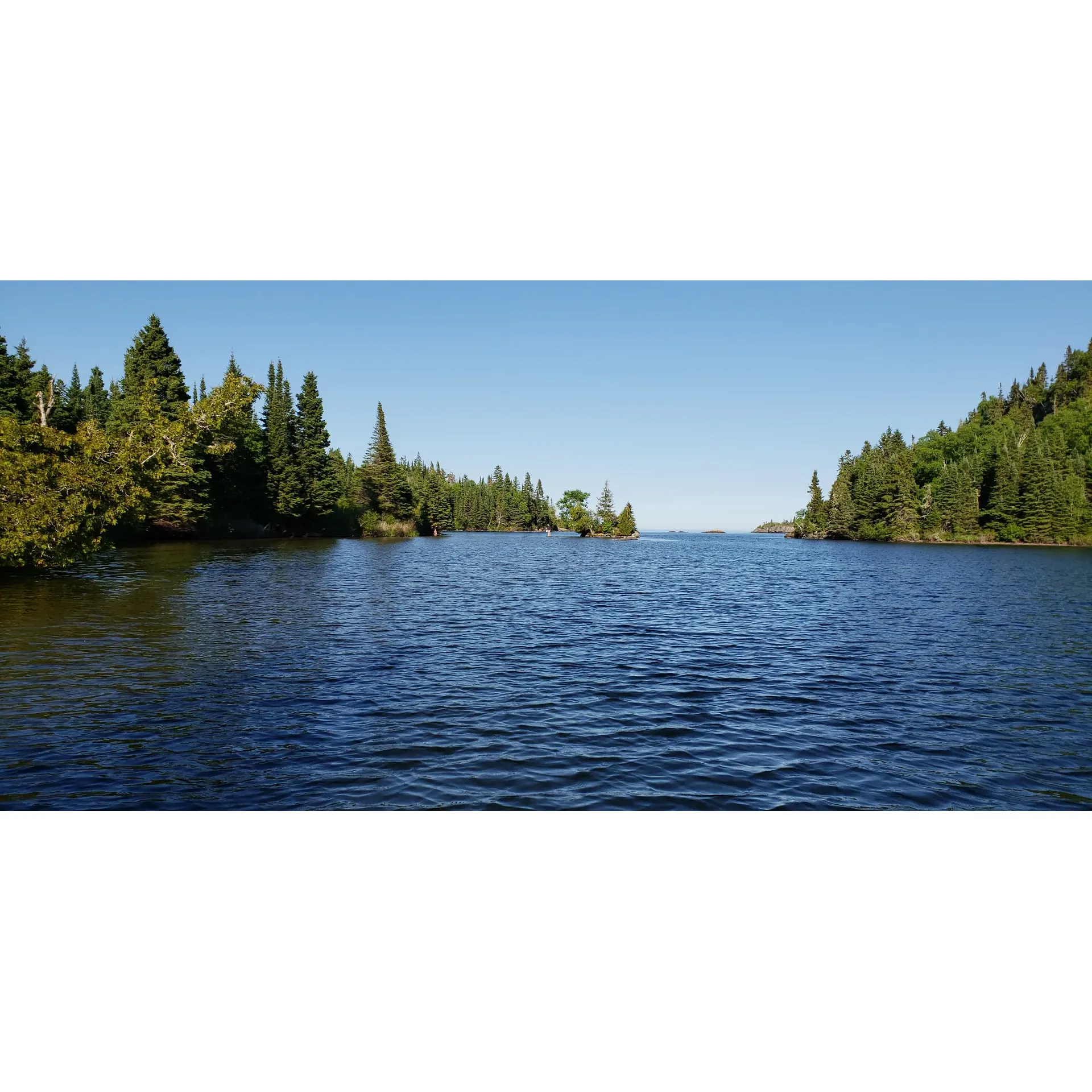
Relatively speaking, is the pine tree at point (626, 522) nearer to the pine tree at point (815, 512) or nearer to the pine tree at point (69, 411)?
the pine tree at point (815, 512)

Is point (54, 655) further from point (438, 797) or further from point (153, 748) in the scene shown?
point (438, 797)

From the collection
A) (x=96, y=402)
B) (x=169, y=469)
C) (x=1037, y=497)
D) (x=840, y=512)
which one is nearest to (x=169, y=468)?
(x=169, y=469)

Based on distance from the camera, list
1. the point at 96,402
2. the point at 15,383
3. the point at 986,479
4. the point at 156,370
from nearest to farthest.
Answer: the point at 15,383
the point at 156,370
the point at 96,402
the point at 986,479

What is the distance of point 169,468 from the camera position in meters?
46.0

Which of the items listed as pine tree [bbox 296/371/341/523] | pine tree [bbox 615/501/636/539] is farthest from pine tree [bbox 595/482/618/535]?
pine tree [bbox 296/371/341/523]

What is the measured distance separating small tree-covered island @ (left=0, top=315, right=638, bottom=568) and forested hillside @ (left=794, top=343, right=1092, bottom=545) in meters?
105

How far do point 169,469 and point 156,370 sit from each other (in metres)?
33.3

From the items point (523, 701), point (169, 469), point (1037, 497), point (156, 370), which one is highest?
point (156, 370)

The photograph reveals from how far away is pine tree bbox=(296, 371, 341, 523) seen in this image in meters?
106

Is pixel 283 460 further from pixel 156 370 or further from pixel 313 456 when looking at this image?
pixel 156 370

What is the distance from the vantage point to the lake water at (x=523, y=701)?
36.0 feet

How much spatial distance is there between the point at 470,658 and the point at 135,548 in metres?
54.1

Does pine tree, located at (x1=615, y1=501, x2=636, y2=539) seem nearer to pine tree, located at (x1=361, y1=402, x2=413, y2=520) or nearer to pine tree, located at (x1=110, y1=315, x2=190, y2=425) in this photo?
pine tree, located at (x1=361, y1=402, x2=413, y2=520)

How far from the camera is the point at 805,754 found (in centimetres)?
1288
